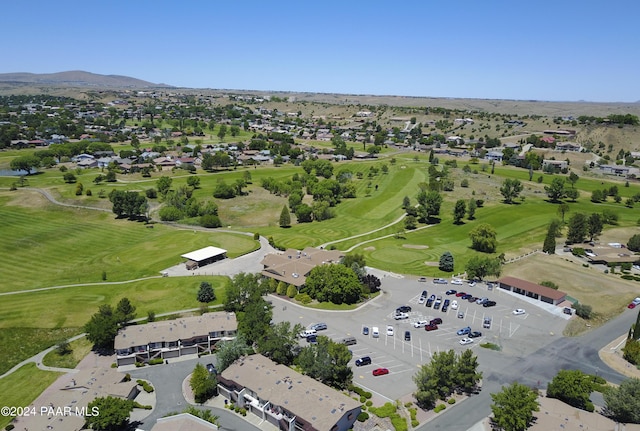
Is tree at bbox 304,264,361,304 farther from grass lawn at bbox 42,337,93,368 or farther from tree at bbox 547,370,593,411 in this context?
grass lawn at bbox 42,337,93,368

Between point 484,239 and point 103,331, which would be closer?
point 103,331

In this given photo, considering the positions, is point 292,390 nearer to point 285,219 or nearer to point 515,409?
point 515,409

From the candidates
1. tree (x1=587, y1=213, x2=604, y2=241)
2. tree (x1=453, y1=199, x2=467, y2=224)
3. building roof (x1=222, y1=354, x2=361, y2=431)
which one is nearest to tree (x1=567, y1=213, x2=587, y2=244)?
tree (x1=587, y1=213, x2=604, y2=241)

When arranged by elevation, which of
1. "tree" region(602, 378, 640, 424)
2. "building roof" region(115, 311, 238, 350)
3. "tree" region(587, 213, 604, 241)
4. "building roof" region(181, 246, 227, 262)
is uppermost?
"tree" region(587, 213, 604, 241)

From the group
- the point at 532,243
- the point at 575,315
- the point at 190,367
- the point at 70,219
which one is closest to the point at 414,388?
the point at 190,367

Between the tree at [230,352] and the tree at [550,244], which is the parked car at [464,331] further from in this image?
the tree at [550,244]

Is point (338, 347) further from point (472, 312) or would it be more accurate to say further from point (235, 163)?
point (235, 163)

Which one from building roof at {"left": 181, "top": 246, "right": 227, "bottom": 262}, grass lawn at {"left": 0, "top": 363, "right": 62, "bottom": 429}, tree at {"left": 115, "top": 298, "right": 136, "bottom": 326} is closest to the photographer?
grass lawn at {"left": 0, "top": 363, "right": 62, "bottom": 429}

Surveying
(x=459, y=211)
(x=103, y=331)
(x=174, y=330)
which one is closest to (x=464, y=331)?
(x=174, y=330)
